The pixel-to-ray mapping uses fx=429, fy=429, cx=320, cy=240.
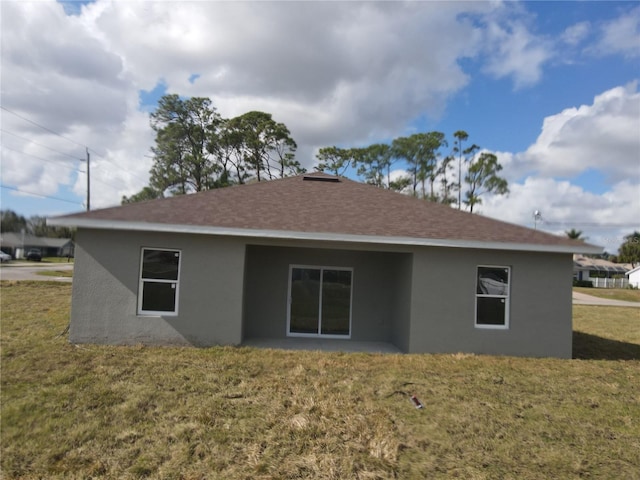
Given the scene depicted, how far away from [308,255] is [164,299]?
3.90 m

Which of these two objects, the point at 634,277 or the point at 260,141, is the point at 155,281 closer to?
the point at 260,141

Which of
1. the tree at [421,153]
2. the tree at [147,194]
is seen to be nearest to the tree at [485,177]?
the tree at [421,153]

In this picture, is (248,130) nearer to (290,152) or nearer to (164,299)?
(290,152)

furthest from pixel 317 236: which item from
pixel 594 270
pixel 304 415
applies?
pixel 594 270

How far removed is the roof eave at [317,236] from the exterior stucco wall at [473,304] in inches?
15.1

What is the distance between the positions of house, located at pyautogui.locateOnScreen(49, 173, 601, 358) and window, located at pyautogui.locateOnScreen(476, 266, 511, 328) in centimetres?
2

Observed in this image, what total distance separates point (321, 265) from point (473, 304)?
158 inches

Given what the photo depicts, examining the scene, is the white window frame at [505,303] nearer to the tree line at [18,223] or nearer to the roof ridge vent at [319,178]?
the roof ridge vent at [319,178]

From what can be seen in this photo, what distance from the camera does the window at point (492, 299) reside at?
10.2m

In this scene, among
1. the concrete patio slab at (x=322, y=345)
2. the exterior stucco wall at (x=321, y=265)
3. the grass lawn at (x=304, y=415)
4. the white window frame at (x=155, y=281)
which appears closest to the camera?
the grass lawn at (x=304, y=415)

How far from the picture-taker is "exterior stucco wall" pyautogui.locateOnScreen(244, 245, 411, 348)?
11547mm

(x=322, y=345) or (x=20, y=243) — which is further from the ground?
(x=20, y=243)

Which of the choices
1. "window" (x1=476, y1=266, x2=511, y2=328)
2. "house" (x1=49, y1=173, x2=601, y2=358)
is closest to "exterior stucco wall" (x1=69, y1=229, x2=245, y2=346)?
"house" (x1=49, y1=173, x2=601, y2=358)

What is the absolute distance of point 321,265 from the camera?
1177cm
